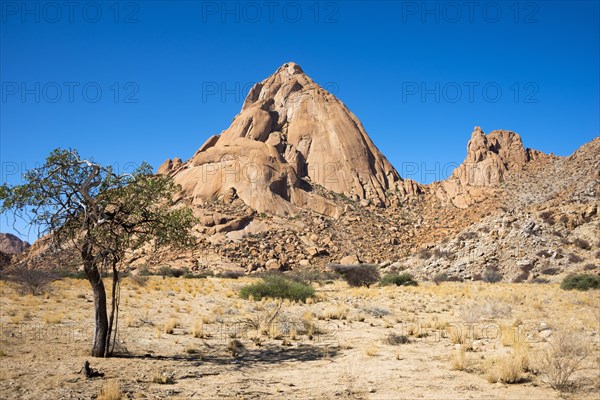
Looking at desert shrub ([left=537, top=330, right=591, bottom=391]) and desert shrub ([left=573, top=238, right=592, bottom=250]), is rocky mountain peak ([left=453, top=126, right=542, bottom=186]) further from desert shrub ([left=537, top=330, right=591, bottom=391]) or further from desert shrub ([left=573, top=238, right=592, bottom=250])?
desert shrub ([left=537, top=330, right=591, bottom=391])

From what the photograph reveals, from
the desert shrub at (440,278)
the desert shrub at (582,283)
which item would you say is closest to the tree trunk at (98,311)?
the desert shrub at (582,283)

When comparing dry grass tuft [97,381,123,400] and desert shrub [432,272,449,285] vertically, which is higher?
desert shrub [432,272,449,285]

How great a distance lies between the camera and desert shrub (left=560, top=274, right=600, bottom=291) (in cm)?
2611

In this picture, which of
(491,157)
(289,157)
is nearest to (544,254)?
(491,157)

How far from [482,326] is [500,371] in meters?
7.36

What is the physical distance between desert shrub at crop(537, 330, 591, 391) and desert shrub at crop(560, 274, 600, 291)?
18212 mm

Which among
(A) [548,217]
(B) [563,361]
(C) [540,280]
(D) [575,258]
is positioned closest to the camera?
(B) [563,361]

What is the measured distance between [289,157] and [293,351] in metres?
82.3

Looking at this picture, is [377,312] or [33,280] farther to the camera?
[33,280]

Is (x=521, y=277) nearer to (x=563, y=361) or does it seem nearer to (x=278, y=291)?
(x=278, y=291)

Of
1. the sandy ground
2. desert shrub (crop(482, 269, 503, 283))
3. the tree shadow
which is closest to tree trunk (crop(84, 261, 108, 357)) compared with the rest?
A: the sandy ground

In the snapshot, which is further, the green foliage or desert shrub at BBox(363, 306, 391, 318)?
desert shrub at BBox(363, 306, 391, 318)

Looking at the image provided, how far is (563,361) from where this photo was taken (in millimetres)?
9344

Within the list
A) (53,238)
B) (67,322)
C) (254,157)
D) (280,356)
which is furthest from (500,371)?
(254,157)
